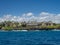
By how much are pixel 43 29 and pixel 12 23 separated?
24.4 meters

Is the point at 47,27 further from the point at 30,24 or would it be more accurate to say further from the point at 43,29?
the point at 30,24

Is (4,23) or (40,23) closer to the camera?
(4,23)

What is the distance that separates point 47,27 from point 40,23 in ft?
29.3

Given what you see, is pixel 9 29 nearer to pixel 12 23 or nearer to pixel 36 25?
pixel 12 23

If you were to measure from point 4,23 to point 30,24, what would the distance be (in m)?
28.3

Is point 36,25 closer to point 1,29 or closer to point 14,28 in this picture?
point 14,28

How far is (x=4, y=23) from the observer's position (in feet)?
577

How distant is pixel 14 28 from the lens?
18100cm

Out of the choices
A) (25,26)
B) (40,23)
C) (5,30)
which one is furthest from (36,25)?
(5,30)

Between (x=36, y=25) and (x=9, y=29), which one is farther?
(x=36, y=25)

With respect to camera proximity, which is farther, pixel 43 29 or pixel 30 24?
pixel 30 24

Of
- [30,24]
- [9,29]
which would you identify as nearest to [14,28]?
[9,29]

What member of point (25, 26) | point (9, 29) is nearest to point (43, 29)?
point (25, 26)

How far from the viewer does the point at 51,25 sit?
598 ft
